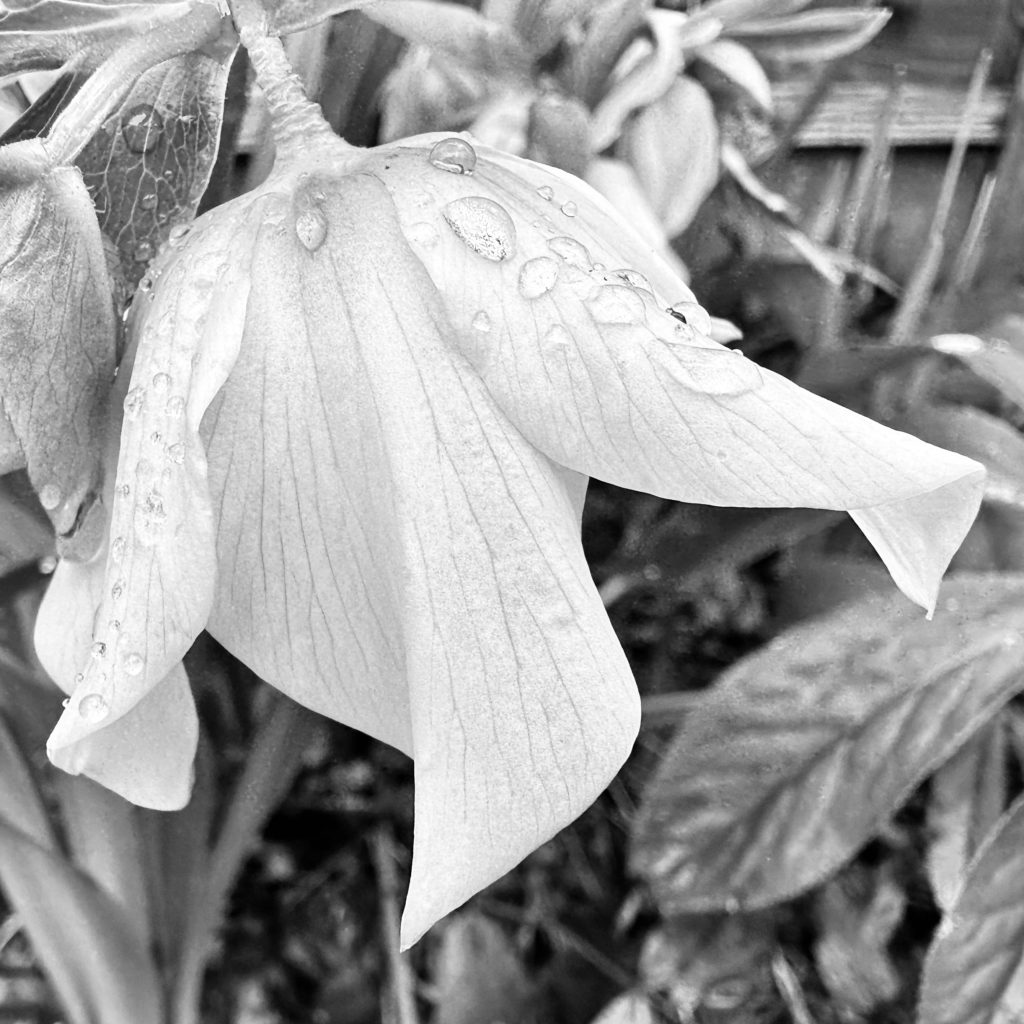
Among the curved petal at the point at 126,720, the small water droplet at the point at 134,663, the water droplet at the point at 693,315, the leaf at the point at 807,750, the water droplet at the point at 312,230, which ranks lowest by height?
the leaf at the point at 807,750


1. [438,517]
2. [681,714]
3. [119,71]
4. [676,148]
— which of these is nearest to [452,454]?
[438,517]

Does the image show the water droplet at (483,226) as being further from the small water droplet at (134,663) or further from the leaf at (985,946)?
the leaf at (985,946)

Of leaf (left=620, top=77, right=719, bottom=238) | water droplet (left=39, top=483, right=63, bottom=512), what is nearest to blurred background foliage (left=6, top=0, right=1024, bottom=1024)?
leaf (left=620, top=77, right=719, bottom=238)

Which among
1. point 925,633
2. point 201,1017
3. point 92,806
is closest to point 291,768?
point 92,806

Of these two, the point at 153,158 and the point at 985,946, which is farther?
the point at 985,946

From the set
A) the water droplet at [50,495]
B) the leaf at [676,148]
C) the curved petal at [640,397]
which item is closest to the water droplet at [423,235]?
the curved petal at [640,397]

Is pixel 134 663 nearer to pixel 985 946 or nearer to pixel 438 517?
pixel 438 517
